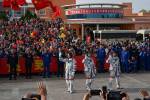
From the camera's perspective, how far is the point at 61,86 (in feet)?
74.2

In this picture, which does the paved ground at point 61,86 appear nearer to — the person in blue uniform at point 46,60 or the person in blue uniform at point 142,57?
the person in blue uniform at point 46,60

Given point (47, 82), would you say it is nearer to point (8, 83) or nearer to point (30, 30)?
point (8, 83)

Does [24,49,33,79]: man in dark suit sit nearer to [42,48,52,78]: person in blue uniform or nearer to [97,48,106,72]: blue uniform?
[42,48,52,78]: person in blue uniform

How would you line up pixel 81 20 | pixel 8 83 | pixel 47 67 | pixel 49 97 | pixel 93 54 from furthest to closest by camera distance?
pixel 81 20 < pixel 93 54 < pixel 47 67 < pixel 8 83 < pixel 49 97

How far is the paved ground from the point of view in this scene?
64.3ft

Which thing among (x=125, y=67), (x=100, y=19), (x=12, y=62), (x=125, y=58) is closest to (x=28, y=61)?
(x=12, y=62)

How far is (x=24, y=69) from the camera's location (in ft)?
87.2

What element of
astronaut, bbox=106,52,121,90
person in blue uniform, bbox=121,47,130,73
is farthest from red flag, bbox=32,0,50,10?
astronaut, bbox=106,52,121,90

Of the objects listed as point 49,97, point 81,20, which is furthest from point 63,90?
point 81,20

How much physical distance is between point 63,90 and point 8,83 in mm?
3906

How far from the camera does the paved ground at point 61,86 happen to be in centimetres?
1959

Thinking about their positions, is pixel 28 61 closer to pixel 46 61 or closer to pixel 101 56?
pixel 46 61

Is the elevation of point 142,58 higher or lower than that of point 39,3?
lower

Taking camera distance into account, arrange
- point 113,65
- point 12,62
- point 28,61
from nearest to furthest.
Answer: point 113,65, point 12,62, point 28,61
